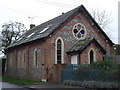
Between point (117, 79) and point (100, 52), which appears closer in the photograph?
point (117, 79)

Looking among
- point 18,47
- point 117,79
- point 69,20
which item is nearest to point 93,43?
point 69,20

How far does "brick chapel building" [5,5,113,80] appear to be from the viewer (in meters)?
26.5

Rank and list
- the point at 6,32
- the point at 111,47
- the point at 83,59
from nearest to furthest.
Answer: the point at 83,59
the point at 111,47
the point at 6,32

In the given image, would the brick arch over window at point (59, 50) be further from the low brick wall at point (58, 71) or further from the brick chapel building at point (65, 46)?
the low brick wall at point (58, 71)

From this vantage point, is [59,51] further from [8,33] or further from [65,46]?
[8,33]

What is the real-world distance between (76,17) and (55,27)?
138 inches

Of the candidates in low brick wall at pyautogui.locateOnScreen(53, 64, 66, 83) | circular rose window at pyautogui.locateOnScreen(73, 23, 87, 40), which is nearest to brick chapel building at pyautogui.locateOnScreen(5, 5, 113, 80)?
circular rose window at pyautogui.locateOnScreen(73, 23, 87, 40)

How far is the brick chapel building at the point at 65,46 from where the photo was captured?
87.0 feet

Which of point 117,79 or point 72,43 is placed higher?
point 72,43

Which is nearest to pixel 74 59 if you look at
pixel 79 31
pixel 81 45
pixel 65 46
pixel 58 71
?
pixel 81 45

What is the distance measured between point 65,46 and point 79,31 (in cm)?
285

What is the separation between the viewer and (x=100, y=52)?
27.6 metres

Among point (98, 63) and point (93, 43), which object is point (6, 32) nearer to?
Answer: point (93, 43)

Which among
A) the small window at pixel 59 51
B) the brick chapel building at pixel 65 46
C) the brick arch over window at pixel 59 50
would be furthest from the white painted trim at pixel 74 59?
the small window at pixel 59 51
